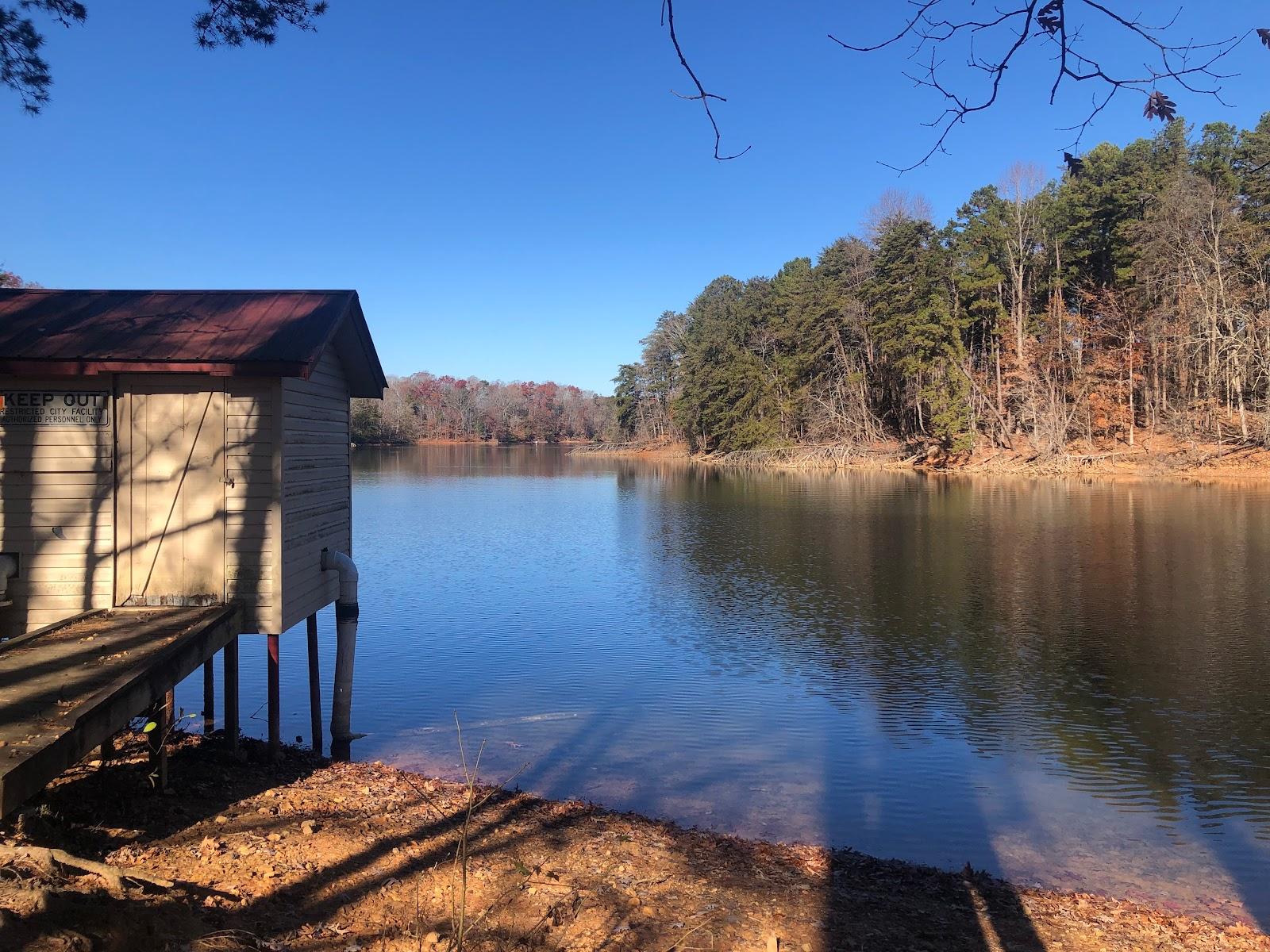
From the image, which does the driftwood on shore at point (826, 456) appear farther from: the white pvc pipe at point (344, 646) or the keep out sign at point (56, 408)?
the keep out sign at point (56, 408)

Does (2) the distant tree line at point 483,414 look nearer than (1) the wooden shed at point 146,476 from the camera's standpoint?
No

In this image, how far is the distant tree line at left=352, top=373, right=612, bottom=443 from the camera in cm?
12575

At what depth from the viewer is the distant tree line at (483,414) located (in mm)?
125750

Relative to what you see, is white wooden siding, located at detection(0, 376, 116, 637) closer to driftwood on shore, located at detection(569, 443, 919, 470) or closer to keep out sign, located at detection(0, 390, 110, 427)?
keep out sign, located at detection(0, 390, 110, 427)

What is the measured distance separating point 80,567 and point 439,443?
118 metres

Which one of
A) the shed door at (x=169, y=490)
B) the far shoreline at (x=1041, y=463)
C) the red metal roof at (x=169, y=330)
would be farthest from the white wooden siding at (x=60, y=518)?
the far shoreline at (x=1041, y=463)

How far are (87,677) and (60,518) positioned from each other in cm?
296

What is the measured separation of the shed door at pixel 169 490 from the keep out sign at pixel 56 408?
0.20m

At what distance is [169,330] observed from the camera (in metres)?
8.09

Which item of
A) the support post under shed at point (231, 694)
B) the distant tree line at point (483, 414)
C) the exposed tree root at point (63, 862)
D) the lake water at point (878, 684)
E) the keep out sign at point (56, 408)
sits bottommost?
the lake water at point (878, 684)

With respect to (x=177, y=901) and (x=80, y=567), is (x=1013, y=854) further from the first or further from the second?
(x=80, y=567)

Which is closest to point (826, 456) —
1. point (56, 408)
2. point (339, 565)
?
point (339, 565)

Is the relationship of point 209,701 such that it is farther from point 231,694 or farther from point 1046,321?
point 1046,321

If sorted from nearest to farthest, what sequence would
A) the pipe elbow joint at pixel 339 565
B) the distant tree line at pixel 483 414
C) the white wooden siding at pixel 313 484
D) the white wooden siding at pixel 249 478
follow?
1. the white wooden siding at pixel 249 478
2. the white wooden siding at pixel 313 484
3. the pipe elbow joint at pixel 339 565
4. the distant tree line at pixel 483 414
